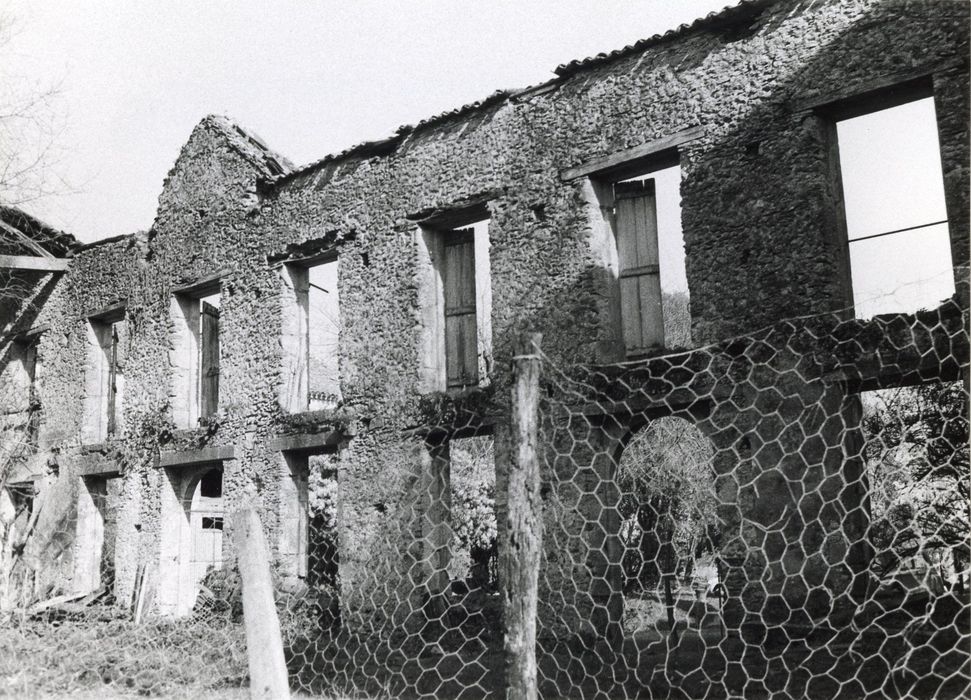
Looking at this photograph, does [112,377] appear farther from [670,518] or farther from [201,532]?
[670,518]

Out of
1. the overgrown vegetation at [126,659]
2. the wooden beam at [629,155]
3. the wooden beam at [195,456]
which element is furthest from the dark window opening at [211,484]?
the wooden beam at [629,155]

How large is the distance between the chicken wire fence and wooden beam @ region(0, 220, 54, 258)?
7432mm

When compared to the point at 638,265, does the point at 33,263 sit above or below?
above

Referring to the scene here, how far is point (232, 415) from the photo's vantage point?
1389cm

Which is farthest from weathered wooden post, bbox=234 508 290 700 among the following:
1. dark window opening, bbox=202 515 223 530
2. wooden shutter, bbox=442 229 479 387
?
dark window opening, bbox=202 515 223 530

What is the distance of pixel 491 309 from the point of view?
1116 cm

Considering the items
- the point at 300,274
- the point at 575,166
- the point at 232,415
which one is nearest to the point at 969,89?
the point at 575,166

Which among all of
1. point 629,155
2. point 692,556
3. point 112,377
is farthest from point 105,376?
point 692,556

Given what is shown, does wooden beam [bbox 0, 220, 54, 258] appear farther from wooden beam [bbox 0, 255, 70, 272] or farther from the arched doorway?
the arched doorway

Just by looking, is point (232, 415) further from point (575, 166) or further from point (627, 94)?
point (627, 94)

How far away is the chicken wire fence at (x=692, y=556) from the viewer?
8.05 meters

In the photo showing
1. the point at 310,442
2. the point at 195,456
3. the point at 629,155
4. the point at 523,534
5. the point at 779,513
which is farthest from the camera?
the point at 195,456

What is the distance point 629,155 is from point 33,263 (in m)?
12.1

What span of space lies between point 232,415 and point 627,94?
7.47 meters
